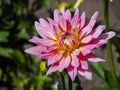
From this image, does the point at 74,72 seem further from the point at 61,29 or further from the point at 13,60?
the point at 13,60

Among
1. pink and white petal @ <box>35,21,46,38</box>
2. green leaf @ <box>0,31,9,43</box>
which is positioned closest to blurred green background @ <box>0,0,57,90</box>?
green leaf @ <box>0,31,9,43</box>

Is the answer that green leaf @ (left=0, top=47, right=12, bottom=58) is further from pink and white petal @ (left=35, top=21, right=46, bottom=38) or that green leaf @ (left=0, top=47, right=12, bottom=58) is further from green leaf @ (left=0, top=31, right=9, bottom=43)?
pink and white petal @ (left=35, top=21, right=46, bottom=38)

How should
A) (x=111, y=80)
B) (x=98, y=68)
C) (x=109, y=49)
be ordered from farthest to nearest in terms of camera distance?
(x=98, y=68) → (x=111, y=80) → (x=109, y=49)

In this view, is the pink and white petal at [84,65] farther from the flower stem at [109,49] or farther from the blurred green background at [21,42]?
the blurred green background at [21,42]

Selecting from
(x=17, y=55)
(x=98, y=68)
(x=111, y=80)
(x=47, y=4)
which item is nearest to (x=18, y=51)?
(x=17, y=55)

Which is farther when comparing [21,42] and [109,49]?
Answer: [21,42]

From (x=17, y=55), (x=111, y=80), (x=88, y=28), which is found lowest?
(x=111, y=80)

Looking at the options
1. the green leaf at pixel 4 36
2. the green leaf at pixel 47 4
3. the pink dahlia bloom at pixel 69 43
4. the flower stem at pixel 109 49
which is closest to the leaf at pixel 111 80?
the flower stem at pixel 109 49

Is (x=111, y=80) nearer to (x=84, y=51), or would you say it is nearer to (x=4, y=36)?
(x=84, y=51)
